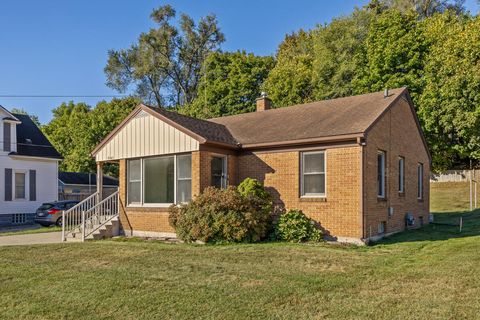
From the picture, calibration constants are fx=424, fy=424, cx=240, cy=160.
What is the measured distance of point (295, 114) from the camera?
15633 millimetres

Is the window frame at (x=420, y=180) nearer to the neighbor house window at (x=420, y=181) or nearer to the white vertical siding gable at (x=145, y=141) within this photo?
the neighbor house window at (x=420, y=181)

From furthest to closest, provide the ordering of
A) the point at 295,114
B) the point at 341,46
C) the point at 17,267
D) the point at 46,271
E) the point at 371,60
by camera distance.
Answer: the point at 341,46, the point at 371,60, the point at 295,114, the point at 17,267, the point at 46,271

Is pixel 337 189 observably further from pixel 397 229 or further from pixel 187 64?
pixel 187 64

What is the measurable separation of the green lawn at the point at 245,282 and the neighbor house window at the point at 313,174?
211 cm

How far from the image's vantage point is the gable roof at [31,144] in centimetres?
2456

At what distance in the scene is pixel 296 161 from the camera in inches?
502

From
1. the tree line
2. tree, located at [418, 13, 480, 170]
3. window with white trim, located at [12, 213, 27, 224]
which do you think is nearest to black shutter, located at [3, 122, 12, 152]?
window with white trim, located at [12, 213, 27, 224]

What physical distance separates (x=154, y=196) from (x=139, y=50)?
3409 centimetres

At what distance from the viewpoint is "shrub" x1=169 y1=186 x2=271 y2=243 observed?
37.6ft

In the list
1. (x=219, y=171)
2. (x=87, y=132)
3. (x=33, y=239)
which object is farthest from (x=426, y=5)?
(x=33, y=239)

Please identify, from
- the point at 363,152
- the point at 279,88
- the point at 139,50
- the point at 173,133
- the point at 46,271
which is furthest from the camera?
the point at 139,50

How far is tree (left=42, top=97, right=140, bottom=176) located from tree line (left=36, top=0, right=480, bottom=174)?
0.12 meters

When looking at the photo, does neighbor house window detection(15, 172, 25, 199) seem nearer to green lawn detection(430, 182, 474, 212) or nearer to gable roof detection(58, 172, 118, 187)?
gable roof detection(58, 172, 118, 187)

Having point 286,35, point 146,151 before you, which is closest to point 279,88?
point 286,35
